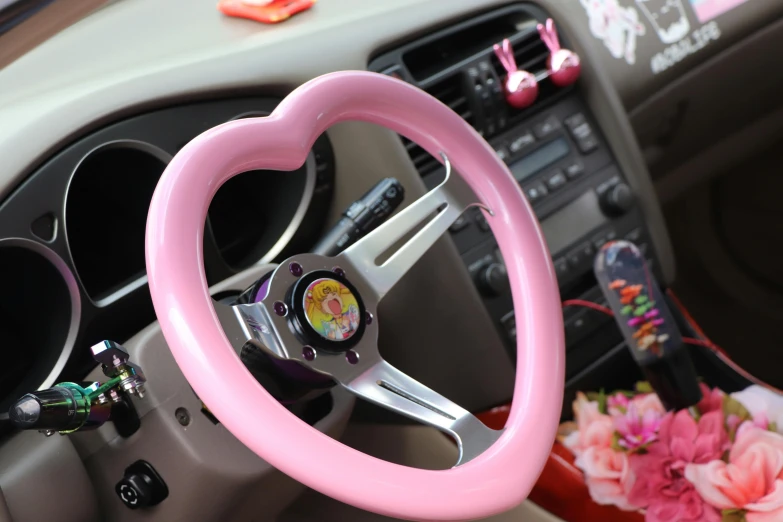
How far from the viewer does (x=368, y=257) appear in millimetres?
755

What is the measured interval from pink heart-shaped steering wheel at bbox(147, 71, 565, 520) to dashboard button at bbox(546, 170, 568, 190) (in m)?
0.37

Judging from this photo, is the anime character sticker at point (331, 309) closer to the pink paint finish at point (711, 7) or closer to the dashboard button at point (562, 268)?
the dashboard button at point (562, 268)

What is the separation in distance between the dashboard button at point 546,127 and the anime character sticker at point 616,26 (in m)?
0.19

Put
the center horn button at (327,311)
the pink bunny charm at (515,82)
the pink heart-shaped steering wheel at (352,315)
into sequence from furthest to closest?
the pink bunny charm at (515,82) < the center horn button at (327,311) < the pink heart-shaped steering wheel at (352,315)

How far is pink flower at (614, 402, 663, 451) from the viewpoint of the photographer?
0.99 metres

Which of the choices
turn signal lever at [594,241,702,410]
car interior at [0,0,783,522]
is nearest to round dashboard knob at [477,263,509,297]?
car interior at [0,0,783,522]

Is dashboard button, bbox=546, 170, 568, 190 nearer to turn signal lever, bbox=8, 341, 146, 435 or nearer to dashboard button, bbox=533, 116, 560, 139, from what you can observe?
dashboard button, bbox=533, 116, 560, 139

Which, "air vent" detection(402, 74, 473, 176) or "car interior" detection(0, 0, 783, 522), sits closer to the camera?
"car interior" detection(0, 0, 783, 522)

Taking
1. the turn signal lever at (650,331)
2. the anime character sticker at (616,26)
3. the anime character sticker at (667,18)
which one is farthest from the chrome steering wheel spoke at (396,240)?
the anime character sticker at (667,18)

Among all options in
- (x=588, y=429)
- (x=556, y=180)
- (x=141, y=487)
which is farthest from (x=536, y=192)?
(x=141, y=487)

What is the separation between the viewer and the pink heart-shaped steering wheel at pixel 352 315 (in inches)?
22.5

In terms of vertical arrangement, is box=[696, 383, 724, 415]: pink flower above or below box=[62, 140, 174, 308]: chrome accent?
below

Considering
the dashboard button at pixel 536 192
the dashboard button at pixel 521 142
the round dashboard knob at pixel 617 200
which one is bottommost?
the round dashboard knob at pixel 617 200

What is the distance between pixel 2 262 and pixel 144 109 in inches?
7.8
